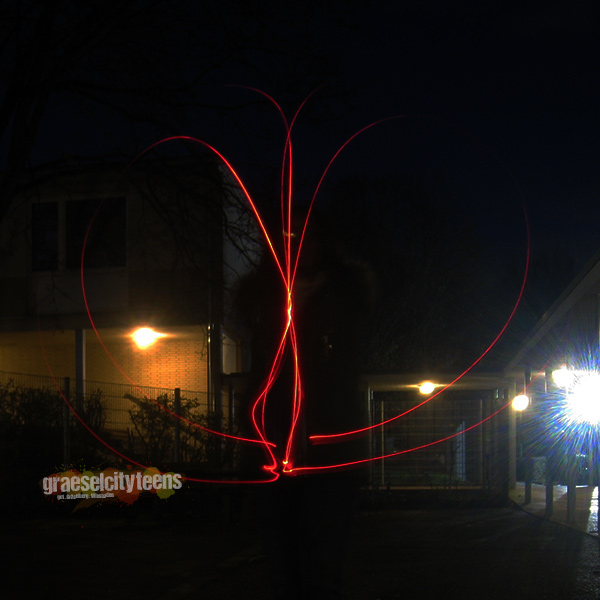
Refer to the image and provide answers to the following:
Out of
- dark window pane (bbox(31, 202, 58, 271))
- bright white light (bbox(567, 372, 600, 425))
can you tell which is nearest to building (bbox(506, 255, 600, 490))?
bright white light (bbox(567, 372, 600, 425))

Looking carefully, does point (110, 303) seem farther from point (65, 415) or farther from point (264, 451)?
point (264, 451)

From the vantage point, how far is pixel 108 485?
1211cm

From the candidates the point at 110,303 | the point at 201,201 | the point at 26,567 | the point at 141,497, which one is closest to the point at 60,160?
the point at 201,201

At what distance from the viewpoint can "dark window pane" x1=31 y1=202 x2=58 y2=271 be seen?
17.7 metres

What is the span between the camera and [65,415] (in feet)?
41.0

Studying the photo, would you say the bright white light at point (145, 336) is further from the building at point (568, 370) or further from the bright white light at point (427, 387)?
the building at point (568, 370)

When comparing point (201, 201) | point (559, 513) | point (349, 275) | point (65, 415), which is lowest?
point (559, 513)

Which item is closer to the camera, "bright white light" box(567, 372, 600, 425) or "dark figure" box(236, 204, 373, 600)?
"dark figure" box(236, 204, 373, 600)

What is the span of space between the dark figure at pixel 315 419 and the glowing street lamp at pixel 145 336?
14.3 metres

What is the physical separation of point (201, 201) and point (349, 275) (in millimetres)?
7977

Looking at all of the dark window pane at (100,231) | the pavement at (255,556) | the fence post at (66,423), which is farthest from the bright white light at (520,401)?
the dark window pane at (100,231)

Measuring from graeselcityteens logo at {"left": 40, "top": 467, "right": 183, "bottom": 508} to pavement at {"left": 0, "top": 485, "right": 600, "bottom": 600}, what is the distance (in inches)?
10.4

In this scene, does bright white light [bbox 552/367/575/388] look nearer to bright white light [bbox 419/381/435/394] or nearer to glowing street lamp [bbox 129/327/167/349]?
bright white light [bbox 419/381/435/394]

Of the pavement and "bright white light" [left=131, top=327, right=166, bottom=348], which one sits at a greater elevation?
"bright white light" [left=131, top=327, right=166, bottom=348]
